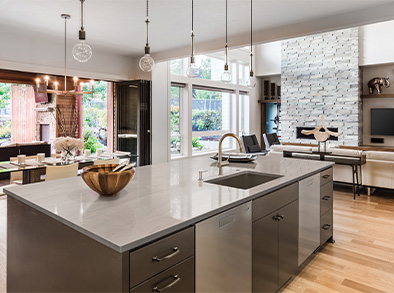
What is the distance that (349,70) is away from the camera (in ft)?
25.5

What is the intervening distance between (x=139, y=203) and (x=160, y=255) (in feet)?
1.37

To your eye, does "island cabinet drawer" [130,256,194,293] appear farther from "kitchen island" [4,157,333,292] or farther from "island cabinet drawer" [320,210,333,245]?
"island cabinet drawer" [320,210,333,245]

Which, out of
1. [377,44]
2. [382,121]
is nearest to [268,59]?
[377,44]

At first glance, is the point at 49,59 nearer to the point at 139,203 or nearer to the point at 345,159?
the point at 139,203

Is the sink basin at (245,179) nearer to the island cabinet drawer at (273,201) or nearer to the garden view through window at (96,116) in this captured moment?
the island cabinet drawer at (273,201)

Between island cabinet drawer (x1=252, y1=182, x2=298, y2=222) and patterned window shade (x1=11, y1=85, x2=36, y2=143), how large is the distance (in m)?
9.23

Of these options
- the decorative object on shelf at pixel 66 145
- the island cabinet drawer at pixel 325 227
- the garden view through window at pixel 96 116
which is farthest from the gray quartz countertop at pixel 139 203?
the garden view through window at pixel 96 116

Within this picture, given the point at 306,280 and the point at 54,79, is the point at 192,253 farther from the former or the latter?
→ the point at 54,79

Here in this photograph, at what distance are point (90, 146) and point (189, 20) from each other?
241 inches

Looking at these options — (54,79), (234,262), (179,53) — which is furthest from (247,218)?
(54,79)

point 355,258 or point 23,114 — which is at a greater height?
point 23,114

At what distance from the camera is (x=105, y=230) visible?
115 centimetres

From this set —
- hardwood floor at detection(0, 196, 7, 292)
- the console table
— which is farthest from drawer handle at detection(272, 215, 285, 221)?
the console table

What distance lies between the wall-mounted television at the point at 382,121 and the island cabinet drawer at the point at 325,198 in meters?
5.92
